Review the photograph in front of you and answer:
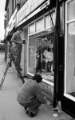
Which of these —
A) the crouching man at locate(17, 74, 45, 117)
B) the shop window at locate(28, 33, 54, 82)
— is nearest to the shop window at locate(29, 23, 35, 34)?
the shop window at locate(28, 33, 54, 82)

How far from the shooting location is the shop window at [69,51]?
230 inches

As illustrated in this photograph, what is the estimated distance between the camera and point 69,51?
601 cm

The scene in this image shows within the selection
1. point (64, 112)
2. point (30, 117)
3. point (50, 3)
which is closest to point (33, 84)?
point (30, 117)

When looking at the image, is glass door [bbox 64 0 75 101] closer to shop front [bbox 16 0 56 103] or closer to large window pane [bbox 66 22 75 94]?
large window pane [bbox 66 22 75 94]

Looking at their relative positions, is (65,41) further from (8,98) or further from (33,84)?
(8,98)

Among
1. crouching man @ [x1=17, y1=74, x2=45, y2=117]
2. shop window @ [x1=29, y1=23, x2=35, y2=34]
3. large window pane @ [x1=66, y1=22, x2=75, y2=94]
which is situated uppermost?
shop window @ [x1=29, y1=23, x2=35, y2=34]

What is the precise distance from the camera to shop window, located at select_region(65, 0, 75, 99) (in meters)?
5.84

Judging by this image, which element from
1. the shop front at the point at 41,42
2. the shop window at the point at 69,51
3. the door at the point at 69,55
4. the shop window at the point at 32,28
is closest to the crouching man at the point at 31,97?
the door at the point at 69,55

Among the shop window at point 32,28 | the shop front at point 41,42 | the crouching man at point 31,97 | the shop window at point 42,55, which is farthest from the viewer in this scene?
the shop window at point 32,28

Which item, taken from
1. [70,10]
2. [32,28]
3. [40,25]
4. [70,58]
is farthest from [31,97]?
[32,28]

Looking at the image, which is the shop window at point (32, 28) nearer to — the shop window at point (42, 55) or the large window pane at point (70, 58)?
the shop window at point (42, 55)

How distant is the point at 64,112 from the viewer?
18.7 feet

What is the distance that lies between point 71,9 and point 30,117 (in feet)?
10.6

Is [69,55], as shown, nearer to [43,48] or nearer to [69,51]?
[69,51]
